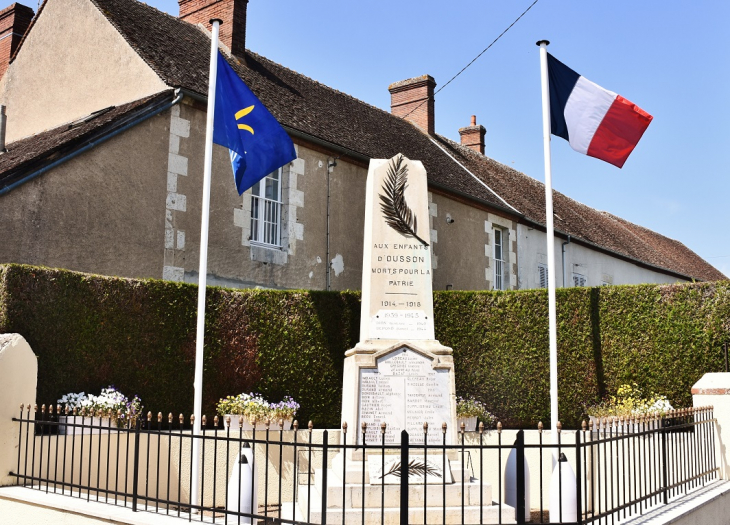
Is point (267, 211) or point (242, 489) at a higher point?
point (267, 211)

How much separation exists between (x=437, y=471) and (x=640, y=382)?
4.93 metres

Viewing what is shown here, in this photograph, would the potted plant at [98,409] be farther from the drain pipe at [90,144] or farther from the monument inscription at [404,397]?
the drain pipe at [90,144]

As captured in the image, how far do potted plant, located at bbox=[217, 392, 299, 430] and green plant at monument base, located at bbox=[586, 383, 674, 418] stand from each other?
438 centimetres

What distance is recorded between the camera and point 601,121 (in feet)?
30.1

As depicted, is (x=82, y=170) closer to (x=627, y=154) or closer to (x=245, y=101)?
(x=245, y=101)

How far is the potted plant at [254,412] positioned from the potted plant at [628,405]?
398cm

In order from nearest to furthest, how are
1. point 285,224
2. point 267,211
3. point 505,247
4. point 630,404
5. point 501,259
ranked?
1. point 630,404
2. point 267,211
3. point 285,224
4. point 501,259
5. point 505,247

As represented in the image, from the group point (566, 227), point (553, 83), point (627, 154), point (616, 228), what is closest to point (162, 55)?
point (553, 83)

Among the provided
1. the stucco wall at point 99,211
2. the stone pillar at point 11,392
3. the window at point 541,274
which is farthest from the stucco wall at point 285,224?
the window at point 541,274

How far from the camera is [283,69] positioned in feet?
53.7

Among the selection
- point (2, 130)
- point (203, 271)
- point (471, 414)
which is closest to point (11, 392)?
point (203, 271)

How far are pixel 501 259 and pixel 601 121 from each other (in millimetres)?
9341

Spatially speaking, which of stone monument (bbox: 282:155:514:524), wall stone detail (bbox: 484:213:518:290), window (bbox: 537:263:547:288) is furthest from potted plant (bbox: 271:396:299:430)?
window (bbox: 537:263:547:288)

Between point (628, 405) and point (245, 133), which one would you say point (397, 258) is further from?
point (628, 405)
